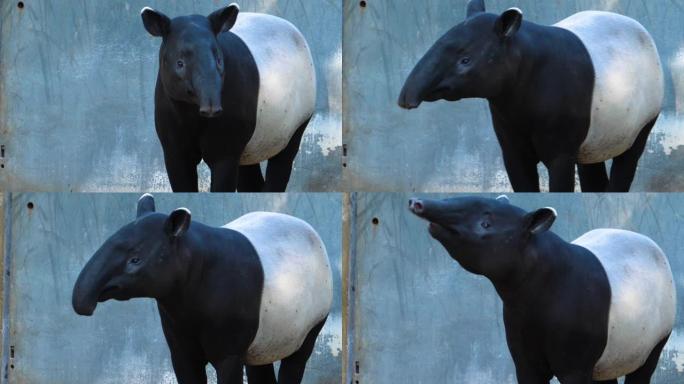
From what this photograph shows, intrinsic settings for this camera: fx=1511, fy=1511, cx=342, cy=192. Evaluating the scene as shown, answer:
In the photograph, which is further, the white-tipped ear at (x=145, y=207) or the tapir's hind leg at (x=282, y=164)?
the tapir's hind leg at (x=282, y=164)

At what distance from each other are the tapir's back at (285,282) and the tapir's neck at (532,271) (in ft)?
2.74

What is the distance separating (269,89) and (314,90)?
569 millimetres

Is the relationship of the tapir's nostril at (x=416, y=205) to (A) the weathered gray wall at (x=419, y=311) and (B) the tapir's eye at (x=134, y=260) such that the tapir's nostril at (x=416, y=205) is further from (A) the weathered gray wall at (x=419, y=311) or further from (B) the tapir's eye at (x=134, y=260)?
(A) the weathered gray wall at (x=419, y=311)

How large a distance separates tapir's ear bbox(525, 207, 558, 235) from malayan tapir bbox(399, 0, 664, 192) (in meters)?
0.52

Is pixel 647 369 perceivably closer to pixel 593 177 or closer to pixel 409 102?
pixel 593 177

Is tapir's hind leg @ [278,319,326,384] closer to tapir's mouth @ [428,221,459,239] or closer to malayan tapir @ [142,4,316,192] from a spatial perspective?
malayan tapir @ [142,4,316,192]

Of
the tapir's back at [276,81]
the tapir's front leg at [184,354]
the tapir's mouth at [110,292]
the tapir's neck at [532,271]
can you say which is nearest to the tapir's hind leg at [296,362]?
the tapir's front leg at [184,354]

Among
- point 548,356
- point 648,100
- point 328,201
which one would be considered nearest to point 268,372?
point 328,201

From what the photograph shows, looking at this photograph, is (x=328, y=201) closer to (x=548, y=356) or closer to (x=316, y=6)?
(x=316, y=6)

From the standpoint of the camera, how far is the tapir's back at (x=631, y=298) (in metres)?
5.11

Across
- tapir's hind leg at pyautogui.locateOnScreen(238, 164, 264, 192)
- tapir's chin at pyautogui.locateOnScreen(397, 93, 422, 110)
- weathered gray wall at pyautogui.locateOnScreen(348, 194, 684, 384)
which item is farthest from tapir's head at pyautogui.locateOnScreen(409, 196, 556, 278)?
weathered gray wall at pyautogui.locateOnScreen(348, 194, 684, 384)

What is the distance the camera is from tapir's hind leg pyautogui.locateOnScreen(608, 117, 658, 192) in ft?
18.8

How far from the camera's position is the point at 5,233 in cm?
677

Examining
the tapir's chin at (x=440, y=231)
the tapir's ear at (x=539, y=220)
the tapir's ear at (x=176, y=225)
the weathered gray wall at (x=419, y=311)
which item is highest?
the tapir's ear at (x=176, y=225)
